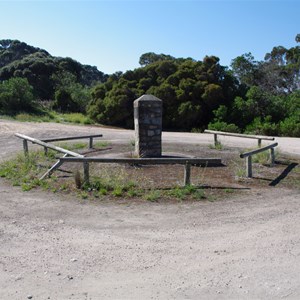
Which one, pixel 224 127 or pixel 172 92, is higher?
pixel 172 92

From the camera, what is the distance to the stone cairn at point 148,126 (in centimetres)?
991

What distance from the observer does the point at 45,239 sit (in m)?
4.64

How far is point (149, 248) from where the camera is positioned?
4.38m

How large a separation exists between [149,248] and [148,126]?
5.91 metres

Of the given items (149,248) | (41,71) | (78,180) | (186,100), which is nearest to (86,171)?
(78,180)

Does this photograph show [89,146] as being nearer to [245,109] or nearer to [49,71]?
[245,109]

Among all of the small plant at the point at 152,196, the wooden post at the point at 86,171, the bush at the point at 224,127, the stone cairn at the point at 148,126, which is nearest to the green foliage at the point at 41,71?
the bush at the point at 224,127

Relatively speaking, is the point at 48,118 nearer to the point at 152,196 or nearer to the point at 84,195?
the point at 84,195

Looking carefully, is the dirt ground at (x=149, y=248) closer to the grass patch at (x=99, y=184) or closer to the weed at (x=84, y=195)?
the weed at (x=84, y=195)

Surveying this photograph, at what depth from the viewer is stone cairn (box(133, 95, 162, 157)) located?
32.5 feet

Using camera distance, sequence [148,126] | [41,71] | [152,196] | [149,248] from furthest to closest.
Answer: [41,71]
[148,126]
[152,196]
[149,248]

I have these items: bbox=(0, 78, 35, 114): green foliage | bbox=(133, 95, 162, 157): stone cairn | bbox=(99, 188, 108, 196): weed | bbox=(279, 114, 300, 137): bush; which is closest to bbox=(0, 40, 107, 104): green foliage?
bbox=(0, 78, 35, 114): green foliage

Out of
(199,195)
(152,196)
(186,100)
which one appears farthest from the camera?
(186,100)

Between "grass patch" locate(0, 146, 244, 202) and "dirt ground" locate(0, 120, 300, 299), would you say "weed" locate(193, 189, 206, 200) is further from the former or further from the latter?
"dirt ground" locate(0, 120, 300, 299)
